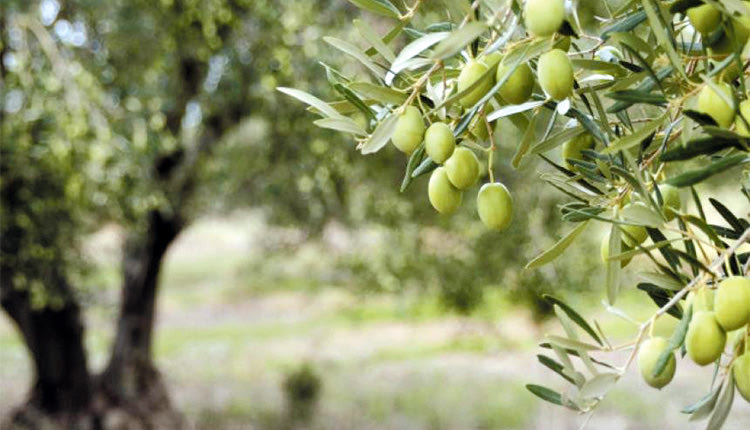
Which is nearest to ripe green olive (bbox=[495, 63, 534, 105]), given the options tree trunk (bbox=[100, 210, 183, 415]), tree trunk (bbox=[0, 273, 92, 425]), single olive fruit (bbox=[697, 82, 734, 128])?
single olive fruit (bbox=[697, 82, 734, 128])

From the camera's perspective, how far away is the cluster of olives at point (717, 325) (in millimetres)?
Result: 486

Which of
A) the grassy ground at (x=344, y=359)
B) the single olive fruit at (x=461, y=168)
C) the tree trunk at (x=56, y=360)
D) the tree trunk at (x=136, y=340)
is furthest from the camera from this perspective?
the grassy ground at (x=344, y=359)

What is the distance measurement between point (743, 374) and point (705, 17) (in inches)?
8.2

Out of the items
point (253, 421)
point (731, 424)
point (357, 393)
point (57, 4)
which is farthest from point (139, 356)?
point (731, 424)

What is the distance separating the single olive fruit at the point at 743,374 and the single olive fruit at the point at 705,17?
0.64 feet

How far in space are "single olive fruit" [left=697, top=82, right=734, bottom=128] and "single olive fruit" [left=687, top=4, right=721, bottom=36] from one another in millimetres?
35

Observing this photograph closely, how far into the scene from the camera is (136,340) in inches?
239

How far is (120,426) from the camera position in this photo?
19.0 ft

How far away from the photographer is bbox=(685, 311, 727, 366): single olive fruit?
0.49 metres

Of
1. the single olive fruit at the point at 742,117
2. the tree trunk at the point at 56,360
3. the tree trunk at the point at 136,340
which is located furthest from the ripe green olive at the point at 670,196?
the tree trunk at the point at 136,340

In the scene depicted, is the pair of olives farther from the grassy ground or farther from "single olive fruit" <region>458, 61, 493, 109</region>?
the grassy ground

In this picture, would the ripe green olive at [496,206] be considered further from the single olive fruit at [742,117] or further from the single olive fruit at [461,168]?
the single olive fruit at [742,117]

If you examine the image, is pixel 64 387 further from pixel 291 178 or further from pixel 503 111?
pixel 503 111

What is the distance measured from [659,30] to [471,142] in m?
0.17
